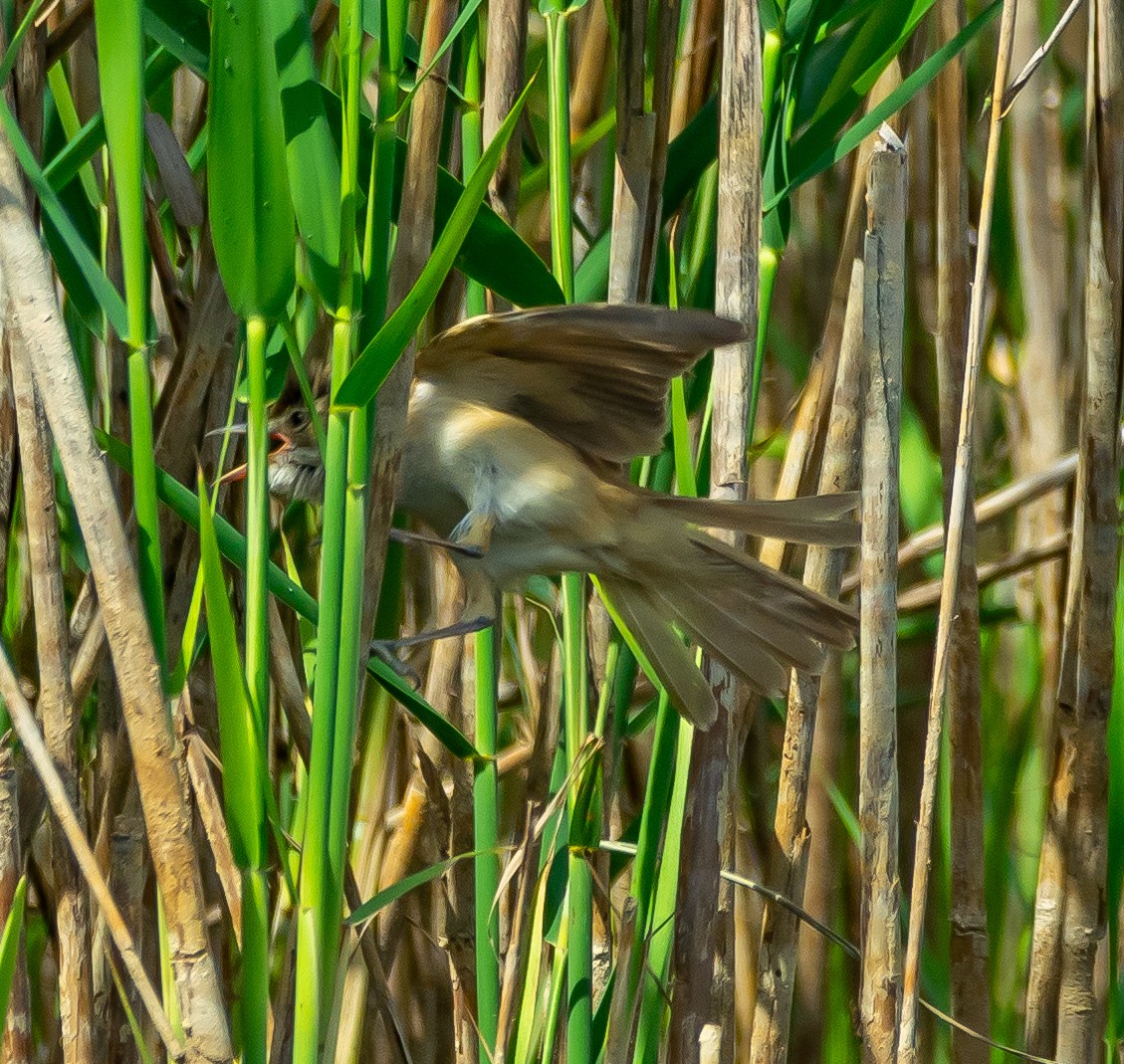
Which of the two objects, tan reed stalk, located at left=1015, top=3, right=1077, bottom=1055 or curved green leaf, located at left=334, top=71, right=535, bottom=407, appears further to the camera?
tan reed stalk, located at left=1015, top=3, right=1077, bottom=1055

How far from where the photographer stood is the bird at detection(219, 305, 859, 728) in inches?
43.6

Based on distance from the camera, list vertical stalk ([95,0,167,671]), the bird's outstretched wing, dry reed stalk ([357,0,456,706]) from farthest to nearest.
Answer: the bird's outstretched wing → dry reed stalk ([357,0,456,706]) → vertical stalk ([95,0,167,671])

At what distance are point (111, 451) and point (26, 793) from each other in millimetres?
352

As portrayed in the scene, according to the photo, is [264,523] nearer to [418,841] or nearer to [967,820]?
[418,841]

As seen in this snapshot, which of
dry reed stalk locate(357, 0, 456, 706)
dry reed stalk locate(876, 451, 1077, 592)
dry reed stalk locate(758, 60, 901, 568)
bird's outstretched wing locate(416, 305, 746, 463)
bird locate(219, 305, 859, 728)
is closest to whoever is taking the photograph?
dry reed stalk locate(357, 0, 456, 706)

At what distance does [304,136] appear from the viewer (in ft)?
2.34

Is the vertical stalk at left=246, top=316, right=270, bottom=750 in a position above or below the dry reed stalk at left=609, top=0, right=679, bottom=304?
below

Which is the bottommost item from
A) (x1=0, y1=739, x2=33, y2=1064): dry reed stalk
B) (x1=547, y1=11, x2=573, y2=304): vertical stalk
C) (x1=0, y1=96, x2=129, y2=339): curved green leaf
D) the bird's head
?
(x1=0, y1=739, x2=33, y2=1064): dry reed stalk

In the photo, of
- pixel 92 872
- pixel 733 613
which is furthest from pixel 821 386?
pixel 92 872

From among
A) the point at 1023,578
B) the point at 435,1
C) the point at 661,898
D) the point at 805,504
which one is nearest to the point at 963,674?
the point at 1023,578

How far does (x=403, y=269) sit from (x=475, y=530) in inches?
16.0

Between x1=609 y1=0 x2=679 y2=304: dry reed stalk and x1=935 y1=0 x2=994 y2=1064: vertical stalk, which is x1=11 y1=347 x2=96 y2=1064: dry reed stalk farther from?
x1=935 y1=0 x2=994 y2=1064: vertical stalk

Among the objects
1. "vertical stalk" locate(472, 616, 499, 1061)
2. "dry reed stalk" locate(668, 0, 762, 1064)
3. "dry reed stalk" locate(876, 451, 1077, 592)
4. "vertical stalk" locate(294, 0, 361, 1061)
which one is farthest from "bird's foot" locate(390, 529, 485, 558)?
"dry reed stalk" locate(876, 451, 1077, 592)

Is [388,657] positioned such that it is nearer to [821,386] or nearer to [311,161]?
[311,161]
